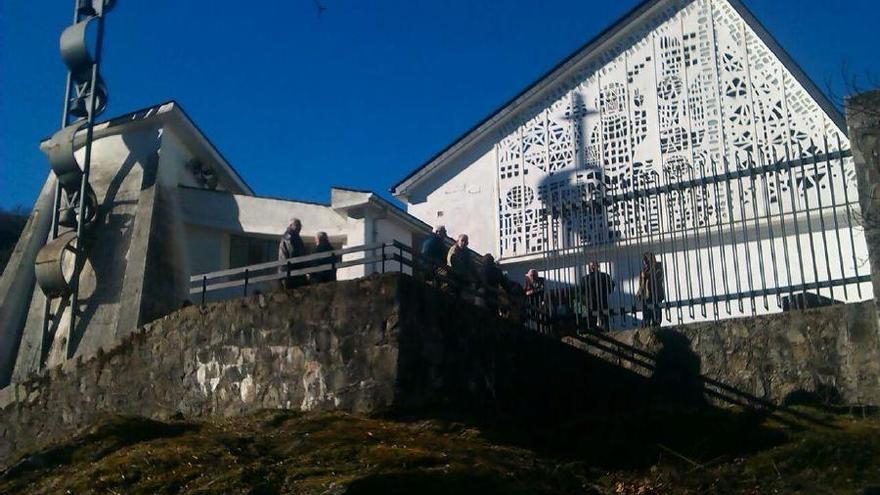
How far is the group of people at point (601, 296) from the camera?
1232 cm

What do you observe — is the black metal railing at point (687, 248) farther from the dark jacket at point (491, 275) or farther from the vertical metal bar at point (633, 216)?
the dark jacket at point (491, 275)

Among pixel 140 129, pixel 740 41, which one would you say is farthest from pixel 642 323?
pixel 140 129

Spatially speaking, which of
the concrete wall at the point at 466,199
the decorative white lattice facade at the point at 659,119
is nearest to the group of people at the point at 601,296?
the decorative white lattice facade at the point at 659,119

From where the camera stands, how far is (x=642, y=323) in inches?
492

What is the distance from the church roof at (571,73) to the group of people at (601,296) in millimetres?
6673

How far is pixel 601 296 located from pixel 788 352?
251cm

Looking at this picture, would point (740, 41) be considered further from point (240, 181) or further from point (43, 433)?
point (43, 433)

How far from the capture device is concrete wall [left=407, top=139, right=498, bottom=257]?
66.2 feet

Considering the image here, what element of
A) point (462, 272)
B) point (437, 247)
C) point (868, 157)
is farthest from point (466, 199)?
point (868, 157)

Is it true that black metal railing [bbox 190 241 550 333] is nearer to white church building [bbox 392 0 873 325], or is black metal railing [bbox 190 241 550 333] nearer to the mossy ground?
white church building [bbox 392 0 873 325]

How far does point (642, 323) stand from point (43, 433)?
8.17 metres

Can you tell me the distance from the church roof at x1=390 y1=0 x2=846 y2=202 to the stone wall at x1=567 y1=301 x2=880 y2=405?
7315mm

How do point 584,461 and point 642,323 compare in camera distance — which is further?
point 642,323

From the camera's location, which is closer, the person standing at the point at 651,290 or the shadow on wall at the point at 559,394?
the shadow on wall at the point at 559,394
